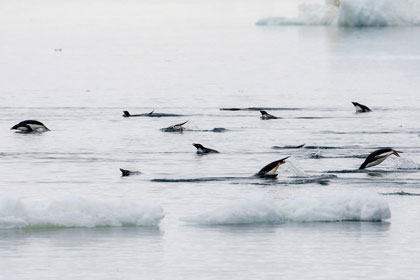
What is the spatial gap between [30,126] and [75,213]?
48.0 ft

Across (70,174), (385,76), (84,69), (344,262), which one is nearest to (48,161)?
(70,174)

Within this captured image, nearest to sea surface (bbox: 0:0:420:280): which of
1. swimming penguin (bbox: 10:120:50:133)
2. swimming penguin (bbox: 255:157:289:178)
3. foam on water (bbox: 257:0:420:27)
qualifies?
swimming penguin (bbox: 255:157:289:178)

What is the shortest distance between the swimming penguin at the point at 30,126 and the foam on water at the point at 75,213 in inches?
560

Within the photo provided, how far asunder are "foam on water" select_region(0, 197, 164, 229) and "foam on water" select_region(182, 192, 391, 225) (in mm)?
823

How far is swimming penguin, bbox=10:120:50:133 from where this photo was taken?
101 ft

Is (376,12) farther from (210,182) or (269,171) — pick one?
(210,182)

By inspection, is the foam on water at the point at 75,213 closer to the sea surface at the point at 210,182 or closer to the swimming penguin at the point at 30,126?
the sea surface at the point at 210,182

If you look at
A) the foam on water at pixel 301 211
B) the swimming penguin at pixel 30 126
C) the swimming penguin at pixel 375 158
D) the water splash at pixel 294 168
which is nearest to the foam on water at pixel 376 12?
the swimming penguin at pixel 30 126

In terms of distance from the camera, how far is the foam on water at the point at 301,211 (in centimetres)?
1694

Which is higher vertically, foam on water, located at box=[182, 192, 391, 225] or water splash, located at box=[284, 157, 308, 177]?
foam on water, located at box=[182, 192, 391, 225]

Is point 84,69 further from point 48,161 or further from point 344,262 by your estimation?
point 344,262

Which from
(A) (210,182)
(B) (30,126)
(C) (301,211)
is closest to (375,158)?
(A) (210,182)

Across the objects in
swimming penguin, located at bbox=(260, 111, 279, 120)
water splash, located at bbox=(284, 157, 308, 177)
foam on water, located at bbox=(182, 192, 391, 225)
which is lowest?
swimming penguin, located at bbox=(260, 111, 279, 120)

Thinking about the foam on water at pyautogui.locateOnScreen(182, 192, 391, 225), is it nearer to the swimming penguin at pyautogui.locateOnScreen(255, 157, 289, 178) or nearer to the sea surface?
the sea surface
